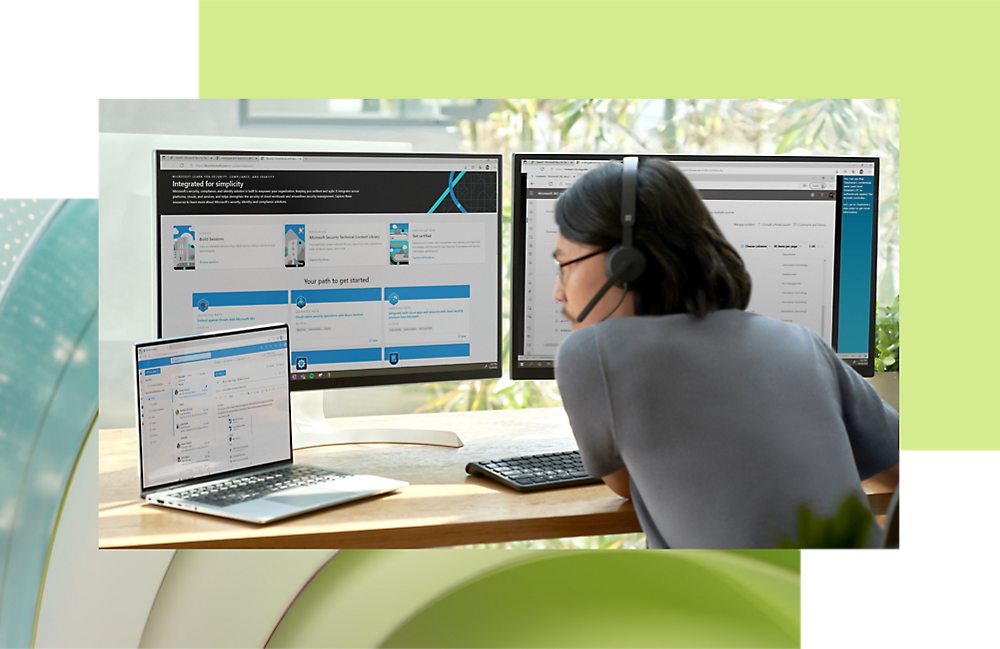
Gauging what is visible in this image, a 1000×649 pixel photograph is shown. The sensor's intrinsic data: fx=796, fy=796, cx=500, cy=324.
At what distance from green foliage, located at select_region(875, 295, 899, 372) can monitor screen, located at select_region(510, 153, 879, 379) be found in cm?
4

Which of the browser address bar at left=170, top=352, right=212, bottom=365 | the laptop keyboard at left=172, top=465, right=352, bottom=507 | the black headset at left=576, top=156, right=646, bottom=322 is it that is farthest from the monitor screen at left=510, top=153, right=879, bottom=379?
the browser address bar at left=170, top=352, right=212, bottom=365

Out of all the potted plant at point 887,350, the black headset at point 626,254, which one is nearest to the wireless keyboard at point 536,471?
the black headset at point 626,254

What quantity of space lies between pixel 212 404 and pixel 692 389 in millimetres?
702

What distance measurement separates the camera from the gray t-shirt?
3.36 feet

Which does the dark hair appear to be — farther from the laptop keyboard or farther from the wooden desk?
the laptop keyboard

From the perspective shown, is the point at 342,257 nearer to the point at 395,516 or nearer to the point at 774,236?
the point at 395,516

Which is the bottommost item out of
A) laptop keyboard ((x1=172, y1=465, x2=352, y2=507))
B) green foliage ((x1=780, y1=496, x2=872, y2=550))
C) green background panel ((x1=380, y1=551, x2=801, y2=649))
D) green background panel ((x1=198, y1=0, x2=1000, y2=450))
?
green background panel ((x1=380, y1=551, x2=801, y2=649))

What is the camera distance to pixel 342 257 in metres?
1.33

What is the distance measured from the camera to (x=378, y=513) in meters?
1.12

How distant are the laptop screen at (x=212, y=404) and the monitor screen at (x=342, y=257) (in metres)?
0.07

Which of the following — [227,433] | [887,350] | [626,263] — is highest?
[626,263]

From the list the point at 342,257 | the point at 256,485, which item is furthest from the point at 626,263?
the point at 256,485

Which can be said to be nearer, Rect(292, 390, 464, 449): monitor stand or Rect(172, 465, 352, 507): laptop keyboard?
Rect(172, 465, 352, 507): laptop keyboard

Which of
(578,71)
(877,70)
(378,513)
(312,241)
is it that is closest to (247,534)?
(378,513)
